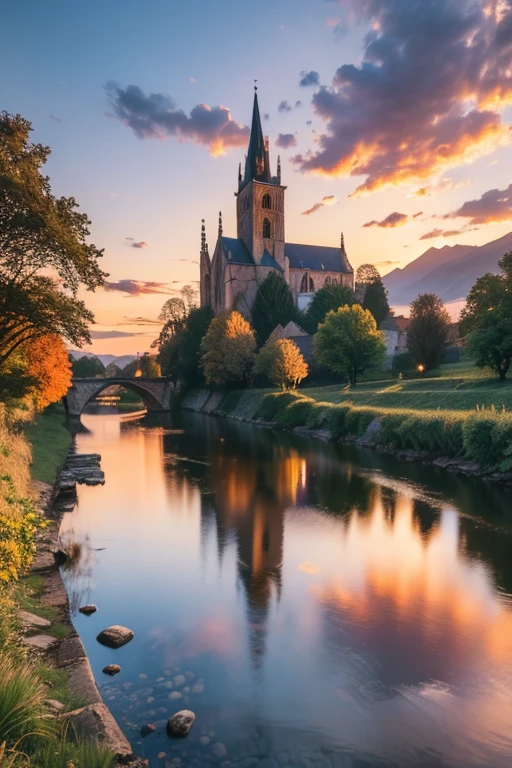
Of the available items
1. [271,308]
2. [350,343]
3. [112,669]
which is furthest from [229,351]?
[112,669]

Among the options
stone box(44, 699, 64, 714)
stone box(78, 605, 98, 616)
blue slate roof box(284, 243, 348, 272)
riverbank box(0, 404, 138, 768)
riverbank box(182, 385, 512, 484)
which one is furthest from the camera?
blue slate roof box(284, 243, 348, 272)

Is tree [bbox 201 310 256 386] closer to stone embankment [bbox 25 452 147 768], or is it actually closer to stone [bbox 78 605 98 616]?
stone embankment [bbox 25 452 147 768]

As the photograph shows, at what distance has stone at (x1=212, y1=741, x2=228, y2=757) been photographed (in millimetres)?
Result: 7105

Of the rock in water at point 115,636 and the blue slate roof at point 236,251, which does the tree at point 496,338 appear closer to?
the rock in water at point 115,636

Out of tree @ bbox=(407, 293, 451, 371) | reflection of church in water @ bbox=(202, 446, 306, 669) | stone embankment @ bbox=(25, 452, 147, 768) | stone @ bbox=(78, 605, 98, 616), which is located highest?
tree @ bbox=(407, 293, 451, 371)

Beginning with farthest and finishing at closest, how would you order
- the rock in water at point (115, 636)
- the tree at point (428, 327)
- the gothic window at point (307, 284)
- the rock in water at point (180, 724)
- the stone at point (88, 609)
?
the gothic window at point (307, 284) < the tree at point (428, 327) < the stone at point (88, 609) < the rock in water at point (115, 636) < the rock in water at point (180, 724)

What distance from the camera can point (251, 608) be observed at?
1194 centimetres

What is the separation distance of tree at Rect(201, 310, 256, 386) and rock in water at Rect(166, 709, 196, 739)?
65900 mm

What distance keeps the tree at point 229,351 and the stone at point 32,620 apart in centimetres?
6348

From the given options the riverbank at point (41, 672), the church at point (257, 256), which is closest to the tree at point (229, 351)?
the church at point (257, 256)

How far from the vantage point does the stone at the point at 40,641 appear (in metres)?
8.87

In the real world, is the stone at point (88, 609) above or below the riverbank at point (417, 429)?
below

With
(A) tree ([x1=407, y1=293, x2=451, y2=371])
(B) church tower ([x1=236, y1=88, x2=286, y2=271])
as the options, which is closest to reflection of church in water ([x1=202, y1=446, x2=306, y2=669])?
(A) tree ([x1=407, y1=293, x2=451, y2=371])

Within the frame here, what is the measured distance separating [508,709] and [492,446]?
1938 cm
